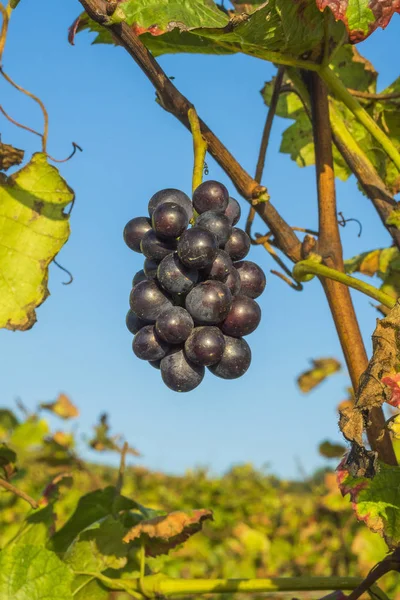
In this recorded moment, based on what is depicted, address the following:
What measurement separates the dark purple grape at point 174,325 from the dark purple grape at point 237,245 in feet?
0.45

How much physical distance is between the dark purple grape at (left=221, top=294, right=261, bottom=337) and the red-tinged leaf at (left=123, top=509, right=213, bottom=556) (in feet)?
1.77

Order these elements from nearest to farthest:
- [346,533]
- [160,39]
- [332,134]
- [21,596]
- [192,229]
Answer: [192,229]
[21,596]
[160,39]
[332,134]
[346,533]

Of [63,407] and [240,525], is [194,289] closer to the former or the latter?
[63,407]

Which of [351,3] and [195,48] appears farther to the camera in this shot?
[195,48]

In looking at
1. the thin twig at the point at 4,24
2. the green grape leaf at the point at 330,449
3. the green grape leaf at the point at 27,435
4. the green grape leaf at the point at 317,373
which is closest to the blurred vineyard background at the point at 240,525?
the green grape leaf at the point at 27,435

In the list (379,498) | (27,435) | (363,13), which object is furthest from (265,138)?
(27,435)

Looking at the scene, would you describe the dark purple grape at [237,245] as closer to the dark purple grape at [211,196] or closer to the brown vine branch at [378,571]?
the dark purple grape at [211,196]

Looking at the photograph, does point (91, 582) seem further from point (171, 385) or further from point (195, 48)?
point (195, 48)

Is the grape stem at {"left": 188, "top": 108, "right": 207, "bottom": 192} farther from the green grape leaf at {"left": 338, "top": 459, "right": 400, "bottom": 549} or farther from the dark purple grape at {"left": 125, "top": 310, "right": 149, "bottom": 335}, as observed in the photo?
the green grape leaf at {"left": 338, "top": 459, "right": 400, "bottom": 549}

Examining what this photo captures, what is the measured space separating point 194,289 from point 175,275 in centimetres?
4

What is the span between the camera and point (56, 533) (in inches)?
68.1

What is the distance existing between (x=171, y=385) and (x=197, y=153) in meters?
0.38

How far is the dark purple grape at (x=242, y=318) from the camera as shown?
1139 millimetres

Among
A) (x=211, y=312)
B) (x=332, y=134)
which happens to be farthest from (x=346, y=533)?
(x=211, y=312)
